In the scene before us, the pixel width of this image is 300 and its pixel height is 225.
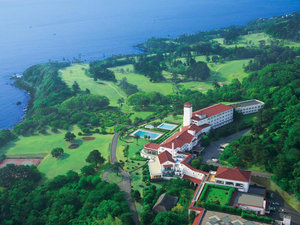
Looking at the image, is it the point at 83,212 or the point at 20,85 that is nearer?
the point at 83,212

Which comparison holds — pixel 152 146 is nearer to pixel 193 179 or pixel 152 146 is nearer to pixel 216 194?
pixel 193 179

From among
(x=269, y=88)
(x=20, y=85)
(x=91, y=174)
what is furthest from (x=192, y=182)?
(x=20, y=85)

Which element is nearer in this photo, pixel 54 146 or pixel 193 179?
pixel 193 179

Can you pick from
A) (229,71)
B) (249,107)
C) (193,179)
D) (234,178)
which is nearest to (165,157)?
(193,179)

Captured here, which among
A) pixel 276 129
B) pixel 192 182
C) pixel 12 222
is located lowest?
pixel 12 222

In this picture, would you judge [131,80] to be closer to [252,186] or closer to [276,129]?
→ [276,129]

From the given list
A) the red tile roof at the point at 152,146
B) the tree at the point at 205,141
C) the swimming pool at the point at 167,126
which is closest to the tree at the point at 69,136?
the red tile roof at the point at 152,146
